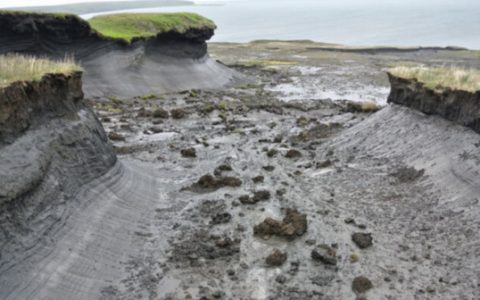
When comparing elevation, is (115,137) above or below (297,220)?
below

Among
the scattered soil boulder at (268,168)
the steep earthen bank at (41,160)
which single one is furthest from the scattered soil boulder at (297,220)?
the steep earthen bank at (41,160)

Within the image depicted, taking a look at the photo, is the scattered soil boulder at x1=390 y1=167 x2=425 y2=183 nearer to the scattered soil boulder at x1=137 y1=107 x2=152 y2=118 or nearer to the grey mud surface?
the grey mud surface

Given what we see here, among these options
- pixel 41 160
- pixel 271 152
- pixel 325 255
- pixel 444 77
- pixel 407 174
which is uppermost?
pixel 444 77

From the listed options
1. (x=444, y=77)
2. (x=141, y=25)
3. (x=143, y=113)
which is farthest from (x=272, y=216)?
(x=141, y=25)

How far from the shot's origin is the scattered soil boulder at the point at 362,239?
15.0m

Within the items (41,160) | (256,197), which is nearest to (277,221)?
(256,197)

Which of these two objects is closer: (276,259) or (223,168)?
(276,259)

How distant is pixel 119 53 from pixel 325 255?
28.8m

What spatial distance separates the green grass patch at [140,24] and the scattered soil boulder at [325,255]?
2867 cm

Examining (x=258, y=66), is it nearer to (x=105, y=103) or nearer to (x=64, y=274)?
(x=105, y=103)

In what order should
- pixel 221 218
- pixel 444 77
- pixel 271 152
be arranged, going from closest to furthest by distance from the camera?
pixel 221 218, pixel 444 77, pixel 271 152

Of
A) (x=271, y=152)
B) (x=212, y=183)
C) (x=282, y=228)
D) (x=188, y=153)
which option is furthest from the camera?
(x=271, y=152)

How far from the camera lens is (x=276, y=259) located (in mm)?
13938

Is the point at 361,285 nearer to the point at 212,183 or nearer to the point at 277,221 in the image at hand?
the point at 277,221
